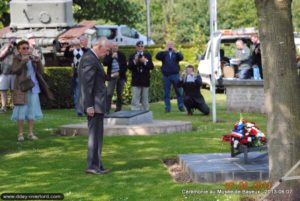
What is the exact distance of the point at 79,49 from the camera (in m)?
18.7

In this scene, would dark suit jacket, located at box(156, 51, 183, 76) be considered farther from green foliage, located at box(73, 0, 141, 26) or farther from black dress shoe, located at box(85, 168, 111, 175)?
green foliage, located at box(73, 0, 141, 26)

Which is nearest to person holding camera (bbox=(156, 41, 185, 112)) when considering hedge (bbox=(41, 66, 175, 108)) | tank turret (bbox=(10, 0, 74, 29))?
hedge (bbox=(41, 66, 175, 108))

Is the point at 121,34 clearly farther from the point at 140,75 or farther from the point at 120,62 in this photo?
the point at 140,75

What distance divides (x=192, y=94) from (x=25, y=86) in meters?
6.06

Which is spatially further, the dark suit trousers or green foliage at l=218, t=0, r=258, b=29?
green foliage at l=218, t=0, r=258, b=29

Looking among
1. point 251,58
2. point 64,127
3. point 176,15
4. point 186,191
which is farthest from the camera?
point 176,15

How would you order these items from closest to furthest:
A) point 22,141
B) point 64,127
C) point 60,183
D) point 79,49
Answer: point 60,183 < point 22,141 < point 64,127 < point 79,49

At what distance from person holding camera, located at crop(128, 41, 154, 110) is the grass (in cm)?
224

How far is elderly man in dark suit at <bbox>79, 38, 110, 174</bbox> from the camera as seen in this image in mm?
10055

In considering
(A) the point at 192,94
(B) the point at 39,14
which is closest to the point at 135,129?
(A) the point at 192,94

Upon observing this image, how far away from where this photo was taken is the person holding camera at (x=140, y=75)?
18.8 m

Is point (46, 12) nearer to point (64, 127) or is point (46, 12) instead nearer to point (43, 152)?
point (64, 127)

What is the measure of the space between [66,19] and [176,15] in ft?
109

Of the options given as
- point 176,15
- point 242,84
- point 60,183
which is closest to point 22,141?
point 60,183
